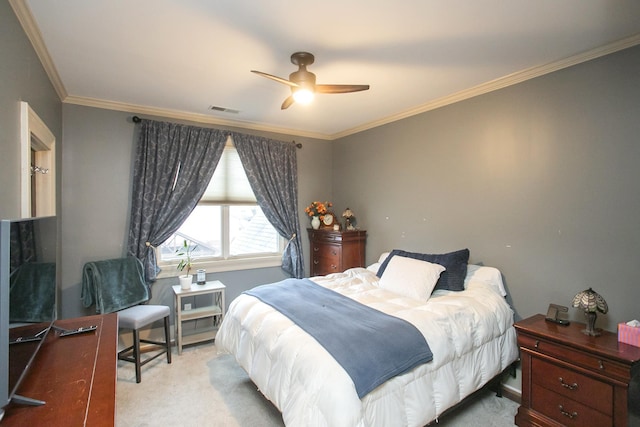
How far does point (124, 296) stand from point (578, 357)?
3710mm

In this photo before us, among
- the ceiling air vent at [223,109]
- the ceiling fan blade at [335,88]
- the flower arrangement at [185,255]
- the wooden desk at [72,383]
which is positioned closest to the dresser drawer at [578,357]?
the ceiling fan blade at [335,88]

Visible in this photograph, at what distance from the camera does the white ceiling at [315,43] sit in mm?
1728

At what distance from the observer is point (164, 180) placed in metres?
3.45

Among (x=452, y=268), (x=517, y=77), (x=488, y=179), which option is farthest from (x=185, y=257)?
(x=517, y=77)

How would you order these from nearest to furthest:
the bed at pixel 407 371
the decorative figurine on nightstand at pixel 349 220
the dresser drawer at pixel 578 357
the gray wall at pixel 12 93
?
the gray wall at pixel 12 93
the bed at pixel 407 371
the dresser drawer at pixel 578 357
the decorative figurine on nightstand at pixel 349 220

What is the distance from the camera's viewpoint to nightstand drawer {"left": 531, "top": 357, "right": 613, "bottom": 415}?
6.02 ft

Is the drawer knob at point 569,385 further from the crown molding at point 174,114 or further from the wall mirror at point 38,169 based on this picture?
the crown molding at point 174,114

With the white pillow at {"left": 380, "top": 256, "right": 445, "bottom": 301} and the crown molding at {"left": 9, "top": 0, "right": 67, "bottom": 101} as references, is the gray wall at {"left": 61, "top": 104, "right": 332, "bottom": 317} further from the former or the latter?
the white pillow at {"left": 380, "top": 256, "right": 445, "bottom": 301}

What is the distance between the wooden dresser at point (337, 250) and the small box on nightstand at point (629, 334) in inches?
100

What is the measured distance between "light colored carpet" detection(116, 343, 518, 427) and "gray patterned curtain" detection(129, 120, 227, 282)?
1059 millimetres

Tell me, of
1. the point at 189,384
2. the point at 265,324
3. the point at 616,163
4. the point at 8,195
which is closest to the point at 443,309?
the point at 265,324

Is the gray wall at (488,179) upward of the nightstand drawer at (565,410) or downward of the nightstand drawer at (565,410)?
upward

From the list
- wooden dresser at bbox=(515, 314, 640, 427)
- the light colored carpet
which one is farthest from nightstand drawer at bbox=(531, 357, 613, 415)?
the light colored carpet

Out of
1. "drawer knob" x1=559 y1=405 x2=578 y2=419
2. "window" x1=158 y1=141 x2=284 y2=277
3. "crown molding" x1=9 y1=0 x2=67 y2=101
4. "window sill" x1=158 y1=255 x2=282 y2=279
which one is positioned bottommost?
"drawer knob" x1=559 y1=405 x2=578 y2=419
